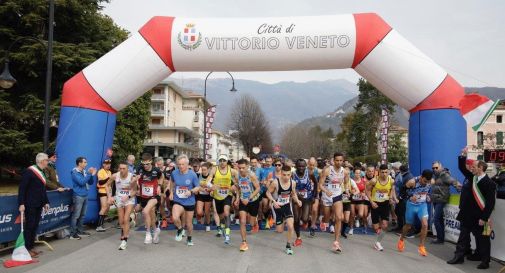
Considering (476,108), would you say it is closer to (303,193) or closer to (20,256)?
(303,193)

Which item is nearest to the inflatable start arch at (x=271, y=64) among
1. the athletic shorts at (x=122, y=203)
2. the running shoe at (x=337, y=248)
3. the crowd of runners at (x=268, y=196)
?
the crowd of runners at (x=268, y=196)

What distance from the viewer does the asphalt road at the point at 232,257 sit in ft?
22.7

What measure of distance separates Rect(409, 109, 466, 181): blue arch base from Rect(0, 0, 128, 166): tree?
16.1 metres

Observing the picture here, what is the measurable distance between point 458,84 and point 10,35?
19.7 metres

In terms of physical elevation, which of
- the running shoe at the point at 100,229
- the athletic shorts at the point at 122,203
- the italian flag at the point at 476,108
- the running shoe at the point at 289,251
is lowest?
the running shoe at the point at 100,229

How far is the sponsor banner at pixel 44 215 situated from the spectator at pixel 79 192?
0.22m

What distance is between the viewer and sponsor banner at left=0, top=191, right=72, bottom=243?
301 inches

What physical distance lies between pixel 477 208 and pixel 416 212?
119 cm

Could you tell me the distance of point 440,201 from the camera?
9.85 meters

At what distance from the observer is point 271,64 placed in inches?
436

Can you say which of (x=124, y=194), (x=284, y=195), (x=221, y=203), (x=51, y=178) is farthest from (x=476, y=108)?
(x=51, y=178)

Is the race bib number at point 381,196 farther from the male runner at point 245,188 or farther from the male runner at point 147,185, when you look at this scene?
the male runner at point 147,185

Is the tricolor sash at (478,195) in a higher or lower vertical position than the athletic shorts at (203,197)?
higher

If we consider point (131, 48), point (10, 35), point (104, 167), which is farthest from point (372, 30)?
point (10, 35)
